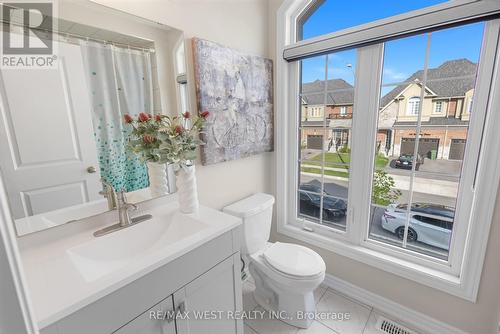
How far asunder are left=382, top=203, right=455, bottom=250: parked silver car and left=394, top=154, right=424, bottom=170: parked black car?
0.26 meters

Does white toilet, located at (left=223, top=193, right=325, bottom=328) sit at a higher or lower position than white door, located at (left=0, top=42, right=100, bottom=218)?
lower

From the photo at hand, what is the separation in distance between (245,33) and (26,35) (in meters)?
1.22

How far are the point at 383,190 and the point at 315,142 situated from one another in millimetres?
599

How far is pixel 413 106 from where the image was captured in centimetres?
144

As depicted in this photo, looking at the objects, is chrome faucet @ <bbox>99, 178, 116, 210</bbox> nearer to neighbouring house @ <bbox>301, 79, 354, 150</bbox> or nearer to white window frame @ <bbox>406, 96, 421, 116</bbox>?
neighbouring house @ <bbox>301, 79, 354, 150</bbox>

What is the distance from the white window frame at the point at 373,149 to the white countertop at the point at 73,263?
1.02m

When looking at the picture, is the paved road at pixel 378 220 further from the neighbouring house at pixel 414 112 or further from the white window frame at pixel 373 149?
the neighbouring house at pixel 414 112

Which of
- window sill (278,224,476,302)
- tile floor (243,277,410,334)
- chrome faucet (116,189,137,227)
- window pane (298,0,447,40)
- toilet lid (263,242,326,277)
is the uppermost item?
window pane (298,0,447,40)

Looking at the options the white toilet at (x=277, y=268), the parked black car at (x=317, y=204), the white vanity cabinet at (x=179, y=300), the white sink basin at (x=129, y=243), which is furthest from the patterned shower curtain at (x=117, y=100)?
the parked black car at (x=317, y=204)

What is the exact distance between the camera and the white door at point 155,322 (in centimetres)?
80

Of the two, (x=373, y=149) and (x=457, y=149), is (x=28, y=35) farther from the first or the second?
(x=457, y=149)

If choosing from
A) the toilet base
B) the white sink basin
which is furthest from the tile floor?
the white sink basin

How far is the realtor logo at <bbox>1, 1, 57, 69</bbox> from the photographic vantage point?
844mm

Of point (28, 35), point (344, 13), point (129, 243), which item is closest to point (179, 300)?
point (129, 243)
